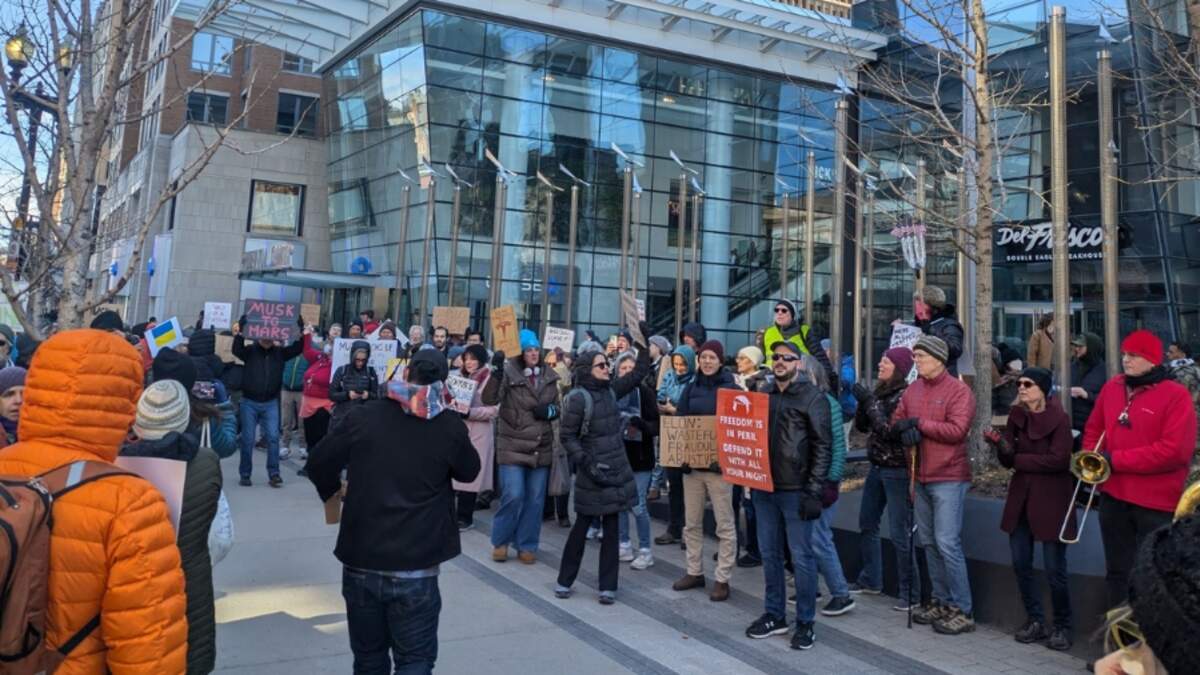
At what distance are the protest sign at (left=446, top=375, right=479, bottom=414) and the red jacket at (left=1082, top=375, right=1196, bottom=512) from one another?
18.3 ft

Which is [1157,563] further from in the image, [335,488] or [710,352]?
[710,352]

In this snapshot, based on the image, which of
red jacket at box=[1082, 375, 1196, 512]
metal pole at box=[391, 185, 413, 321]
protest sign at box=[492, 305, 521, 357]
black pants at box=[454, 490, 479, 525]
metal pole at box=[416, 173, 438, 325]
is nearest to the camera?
red jacket at box=[1082, 375, 1196, 512]

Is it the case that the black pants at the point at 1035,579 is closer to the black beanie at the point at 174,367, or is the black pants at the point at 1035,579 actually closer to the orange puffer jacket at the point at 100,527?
the orange puffer jacket at the point at 100,527

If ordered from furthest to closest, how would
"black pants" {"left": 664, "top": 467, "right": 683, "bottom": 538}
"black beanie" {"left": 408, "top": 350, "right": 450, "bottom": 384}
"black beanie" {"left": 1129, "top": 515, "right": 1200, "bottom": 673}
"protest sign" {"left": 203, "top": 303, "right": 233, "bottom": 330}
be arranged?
"protest sign" {"left": 203, "top": 303, "right": 233, "bottom": 330} < "black pants" {"left": 664, "top": 467, "right": 683, "bottom": 538} < "black beanie" {"left": 408, "top": 350, "right": 450, "bottom": 384} < "black beanie" {"left": 1129, "top": 515, "right": 1200, "bottom": 673}

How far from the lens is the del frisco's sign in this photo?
23062 millimetres

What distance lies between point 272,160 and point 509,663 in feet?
119

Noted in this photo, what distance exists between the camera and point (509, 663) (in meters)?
5.07

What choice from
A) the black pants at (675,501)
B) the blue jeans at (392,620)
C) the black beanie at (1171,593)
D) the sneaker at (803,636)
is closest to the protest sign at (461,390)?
the black pants at (675,501)

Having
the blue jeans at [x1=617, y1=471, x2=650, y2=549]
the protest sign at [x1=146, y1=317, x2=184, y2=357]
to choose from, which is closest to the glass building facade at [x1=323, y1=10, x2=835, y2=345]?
the protest sign at [x1=146, y1=317, x2=184, y2=357]

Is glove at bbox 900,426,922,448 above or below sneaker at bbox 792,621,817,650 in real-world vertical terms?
above

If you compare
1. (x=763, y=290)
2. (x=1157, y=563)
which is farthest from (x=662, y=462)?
(x=763, y=290)

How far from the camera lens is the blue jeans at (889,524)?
6.48 metres

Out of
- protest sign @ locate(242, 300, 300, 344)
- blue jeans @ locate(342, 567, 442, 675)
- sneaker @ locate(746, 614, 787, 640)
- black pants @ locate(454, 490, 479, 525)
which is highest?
protest sign @ locate(242, 300, 300, 344)

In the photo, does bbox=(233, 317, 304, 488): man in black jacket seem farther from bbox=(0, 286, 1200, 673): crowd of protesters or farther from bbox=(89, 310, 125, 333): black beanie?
bbox=(89, 310, 125, 333): black beanie
